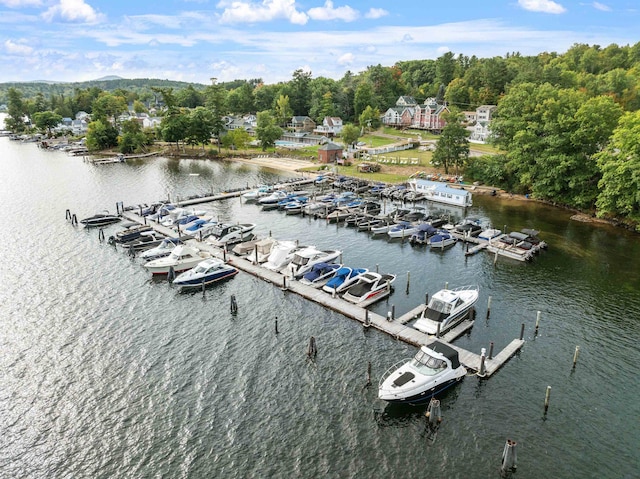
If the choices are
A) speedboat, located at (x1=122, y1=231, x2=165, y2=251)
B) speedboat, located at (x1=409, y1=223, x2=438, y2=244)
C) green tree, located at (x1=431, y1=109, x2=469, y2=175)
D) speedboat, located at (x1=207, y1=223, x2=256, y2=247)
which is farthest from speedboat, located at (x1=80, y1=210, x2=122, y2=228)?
green tree, located at (x1=431, y1=109, x2=469, y2=175)

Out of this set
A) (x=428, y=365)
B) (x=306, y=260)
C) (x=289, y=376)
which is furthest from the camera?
(x=306, y=260)

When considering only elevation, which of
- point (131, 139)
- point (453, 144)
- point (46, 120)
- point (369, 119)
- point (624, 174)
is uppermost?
point (369, 119)

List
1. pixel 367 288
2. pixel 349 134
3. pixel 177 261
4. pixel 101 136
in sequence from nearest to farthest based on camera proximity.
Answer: pixel 367 288 < pixel 177 261 < pixel 349 134 < pixel 101 136

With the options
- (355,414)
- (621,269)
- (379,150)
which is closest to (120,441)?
(355,414)

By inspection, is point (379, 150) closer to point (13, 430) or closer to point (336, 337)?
point (336, 337)

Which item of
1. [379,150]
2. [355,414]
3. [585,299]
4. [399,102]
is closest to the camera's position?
[355,414]

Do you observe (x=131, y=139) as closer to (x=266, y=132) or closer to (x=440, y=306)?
(x=266, y=132)

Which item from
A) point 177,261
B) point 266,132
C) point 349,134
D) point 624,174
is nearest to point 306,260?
point 177,261
